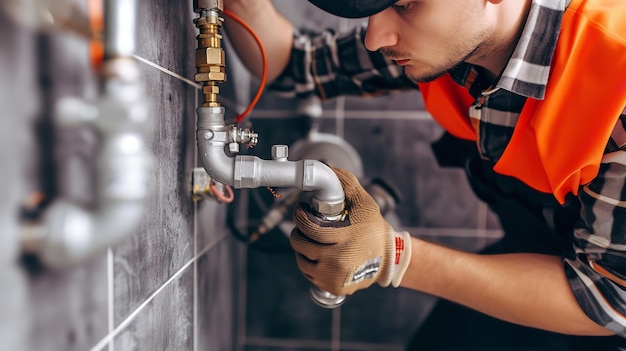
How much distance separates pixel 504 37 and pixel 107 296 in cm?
62

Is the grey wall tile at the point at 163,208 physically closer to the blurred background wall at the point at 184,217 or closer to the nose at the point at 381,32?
the blurred background wall at the point at 184,217

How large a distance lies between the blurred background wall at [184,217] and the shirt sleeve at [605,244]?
468 millimetres

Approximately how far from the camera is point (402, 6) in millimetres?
629

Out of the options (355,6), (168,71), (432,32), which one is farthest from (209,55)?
(432,32)

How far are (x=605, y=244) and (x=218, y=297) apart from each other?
0.70m

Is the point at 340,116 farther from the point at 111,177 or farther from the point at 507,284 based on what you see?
the point at 111,177

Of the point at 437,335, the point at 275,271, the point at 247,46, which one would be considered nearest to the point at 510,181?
the point at 437,335

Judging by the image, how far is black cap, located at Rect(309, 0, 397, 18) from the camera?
54cm

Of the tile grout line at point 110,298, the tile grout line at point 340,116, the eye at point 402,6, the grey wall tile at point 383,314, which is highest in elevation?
the eye at point 402,6

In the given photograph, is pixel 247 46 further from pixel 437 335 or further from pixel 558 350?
pixel 558 350

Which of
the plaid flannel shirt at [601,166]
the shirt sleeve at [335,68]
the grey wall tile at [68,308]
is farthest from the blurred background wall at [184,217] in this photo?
the plaid flannel shirt at [601,166]

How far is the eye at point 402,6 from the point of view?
0.62m

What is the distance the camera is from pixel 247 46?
→ 0.82m

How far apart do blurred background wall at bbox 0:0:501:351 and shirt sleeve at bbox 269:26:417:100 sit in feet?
0.43
